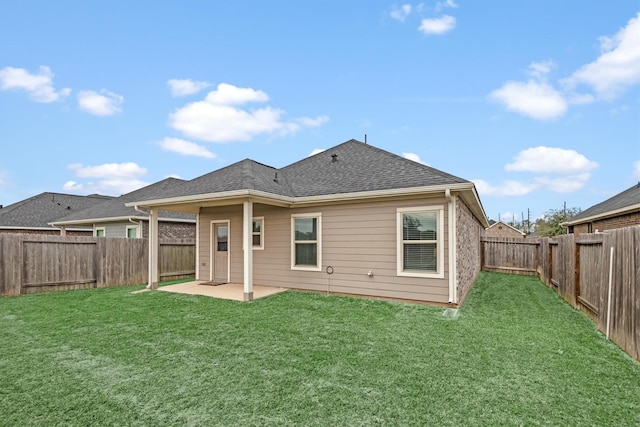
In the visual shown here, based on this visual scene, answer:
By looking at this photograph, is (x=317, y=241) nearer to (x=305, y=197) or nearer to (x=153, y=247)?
(x=305, y=197)

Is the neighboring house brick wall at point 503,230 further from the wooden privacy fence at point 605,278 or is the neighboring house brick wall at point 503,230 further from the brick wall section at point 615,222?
the wooden privacy fence at point 605,278

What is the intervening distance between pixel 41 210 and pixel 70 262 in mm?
12733

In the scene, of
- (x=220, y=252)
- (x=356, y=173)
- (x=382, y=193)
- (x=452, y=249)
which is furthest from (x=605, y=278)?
(x=220, y=252)

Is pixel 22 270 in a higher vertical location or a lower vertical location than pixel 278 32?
lower

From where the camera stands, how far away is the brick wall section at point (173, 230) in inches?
510

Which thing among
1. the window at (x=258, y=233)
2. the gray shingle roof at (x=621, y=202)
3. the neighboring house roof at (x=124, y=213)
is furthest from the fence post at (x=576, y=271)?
the neighboring house roof at (x=124, y=213)

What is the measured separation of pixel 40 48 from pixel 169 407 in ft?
40.6

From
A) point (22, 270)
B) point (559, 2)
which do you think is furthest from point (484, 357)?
point (22, 270)

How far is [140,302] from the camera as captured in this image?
732 cm

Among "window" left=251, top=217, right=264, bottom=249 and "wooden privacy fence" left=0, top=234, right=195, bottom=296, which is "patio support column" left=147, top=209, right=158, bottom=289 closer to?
"wooden privacy fence" left=0, top=234, right=195, bottom=296

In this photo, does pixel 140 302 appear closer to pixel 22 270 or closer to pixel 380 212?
pixel 22 270

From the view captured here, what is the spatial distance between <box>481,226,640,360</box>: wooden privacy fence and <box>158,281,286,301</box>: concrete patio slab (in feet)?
21.1

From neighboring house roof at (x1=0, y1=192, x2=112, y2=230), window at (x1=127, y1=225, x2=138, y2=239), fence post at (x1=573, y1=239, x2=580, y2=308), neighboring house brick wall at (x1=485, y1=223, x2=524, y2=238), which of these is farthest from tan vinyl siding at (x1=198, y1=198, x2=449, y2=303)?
neighboring house brick wall at (x1=485, y1=223, x2=524, y2=238)

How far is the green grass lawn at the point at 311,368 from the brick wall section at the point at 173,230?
6666 millimetres
